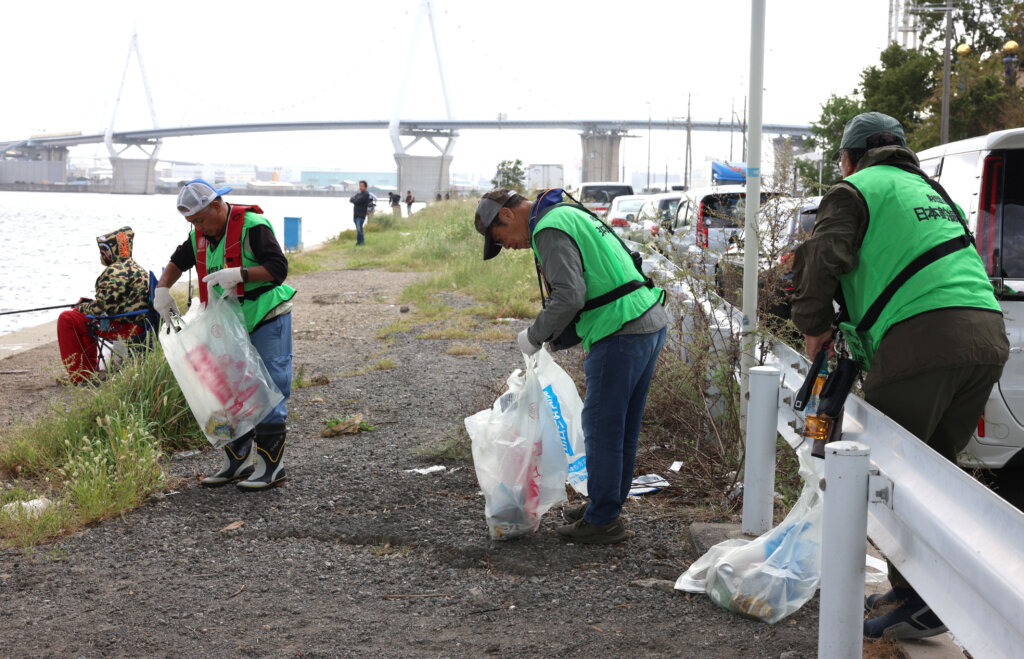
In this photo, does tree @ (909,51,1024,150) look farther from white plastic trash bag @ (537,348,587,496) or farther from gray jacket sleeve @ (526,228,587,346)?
gray jacket sleeve @ (526,228,587,346)

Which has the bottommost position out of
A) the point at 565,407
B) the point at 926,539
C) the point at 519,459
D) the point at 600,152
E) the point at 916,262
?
the point at 519,459

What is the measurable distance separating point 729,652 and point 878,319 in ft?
3.76

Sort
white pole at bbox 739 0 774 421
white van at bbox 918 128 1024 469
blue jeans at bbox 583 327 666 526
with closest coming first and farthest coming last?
blue jeans at bbox 583 327 666 526 → white pole at bbox 739 0 774 421 → white van at bbox 918 128 1024 469

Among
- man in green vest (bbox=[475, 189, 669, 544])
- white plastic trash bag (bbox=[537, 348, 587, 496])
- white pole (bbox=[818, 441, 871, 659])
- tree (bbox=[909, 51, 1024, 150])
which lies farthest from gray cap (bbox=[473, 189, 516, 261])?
tree (bbox=[909, 51, 1024, 150])

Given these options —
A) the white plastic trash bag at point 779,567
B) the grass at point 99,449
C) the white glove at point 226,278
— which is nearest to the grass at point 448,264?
the grass at point 99,449

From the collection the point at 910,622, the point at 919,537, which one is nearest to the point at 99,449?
the point at 910,622

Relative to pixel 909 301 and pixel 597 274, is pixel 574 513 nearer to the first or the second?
pixel 597 274

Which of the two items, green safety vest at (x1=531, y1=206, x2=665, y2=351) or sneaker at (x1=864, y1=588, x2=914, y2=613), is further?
green safety vest at (x1=531, y1=206, x2=665, y2=351)

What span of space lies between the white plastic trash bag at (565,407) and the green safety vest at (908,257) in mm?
1511

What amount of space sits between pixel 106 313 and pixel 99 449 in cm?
334

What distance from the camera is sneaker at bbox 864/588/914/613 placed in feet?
10.2

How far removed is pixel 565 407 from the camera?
439cm

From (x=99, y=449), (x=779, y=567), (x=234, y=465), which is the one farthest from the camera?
(x=234, y=465)

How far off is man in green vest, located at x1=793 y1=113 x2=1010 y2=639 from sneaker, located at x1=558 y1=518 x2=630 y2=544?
48.5 inches
